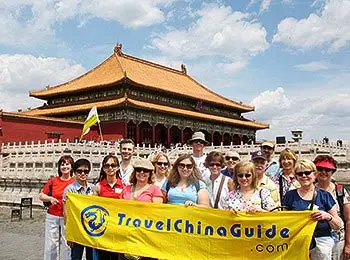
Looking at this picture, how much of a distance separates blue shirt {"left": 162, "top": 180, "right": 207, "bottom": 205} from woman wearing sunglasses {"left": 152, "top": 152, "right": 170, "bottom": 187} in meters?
0.61

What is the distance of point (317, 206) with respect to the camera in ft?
13.8

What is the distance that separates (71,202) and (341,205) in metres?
3.24

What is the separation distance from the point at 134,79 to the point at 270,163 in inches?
1212

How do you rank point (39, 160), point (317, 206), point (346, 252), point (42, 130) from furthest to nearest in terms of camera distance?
1. point (42, 130)
2. point (39, 160)
3. point (317, 206)
4. point (346, 252)

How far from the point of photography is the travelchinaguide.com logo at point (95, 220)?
16.9 feet

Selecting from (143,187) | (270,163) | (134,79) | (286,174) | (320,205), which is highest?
(134,79)

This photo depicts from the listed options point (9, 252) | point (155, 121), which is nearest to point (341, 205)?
point (9, 252)

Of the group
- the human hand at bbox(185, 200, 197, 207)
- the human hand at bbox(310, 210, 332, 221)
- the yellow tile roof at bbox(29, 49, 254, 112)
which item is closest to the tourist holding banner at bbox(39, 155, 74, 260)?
the human hand at bbox(185, 200, 197, 207)

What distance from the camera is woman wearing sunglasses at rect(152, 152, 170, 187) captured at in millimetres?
5461

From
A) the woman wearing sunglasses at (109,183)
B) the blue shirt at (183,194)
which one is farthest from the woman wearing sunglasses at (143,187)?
the woman wearing sunglasses at (109,183)

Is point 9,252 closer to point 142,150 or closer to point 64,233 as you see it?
point 64,233

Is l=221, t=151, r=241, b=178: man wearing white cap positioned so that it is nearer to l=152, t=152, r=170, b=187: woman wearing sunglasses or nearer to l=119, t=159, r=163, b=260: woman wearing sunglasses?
l=152, t=152, r=170, b=187: woman wearing sunglasses

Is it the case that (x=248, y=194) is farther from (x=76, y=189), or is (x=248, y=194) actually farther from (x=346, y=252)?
(x=76, y=189)

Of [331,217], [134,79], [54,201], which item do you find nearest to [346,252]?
[331,217]
